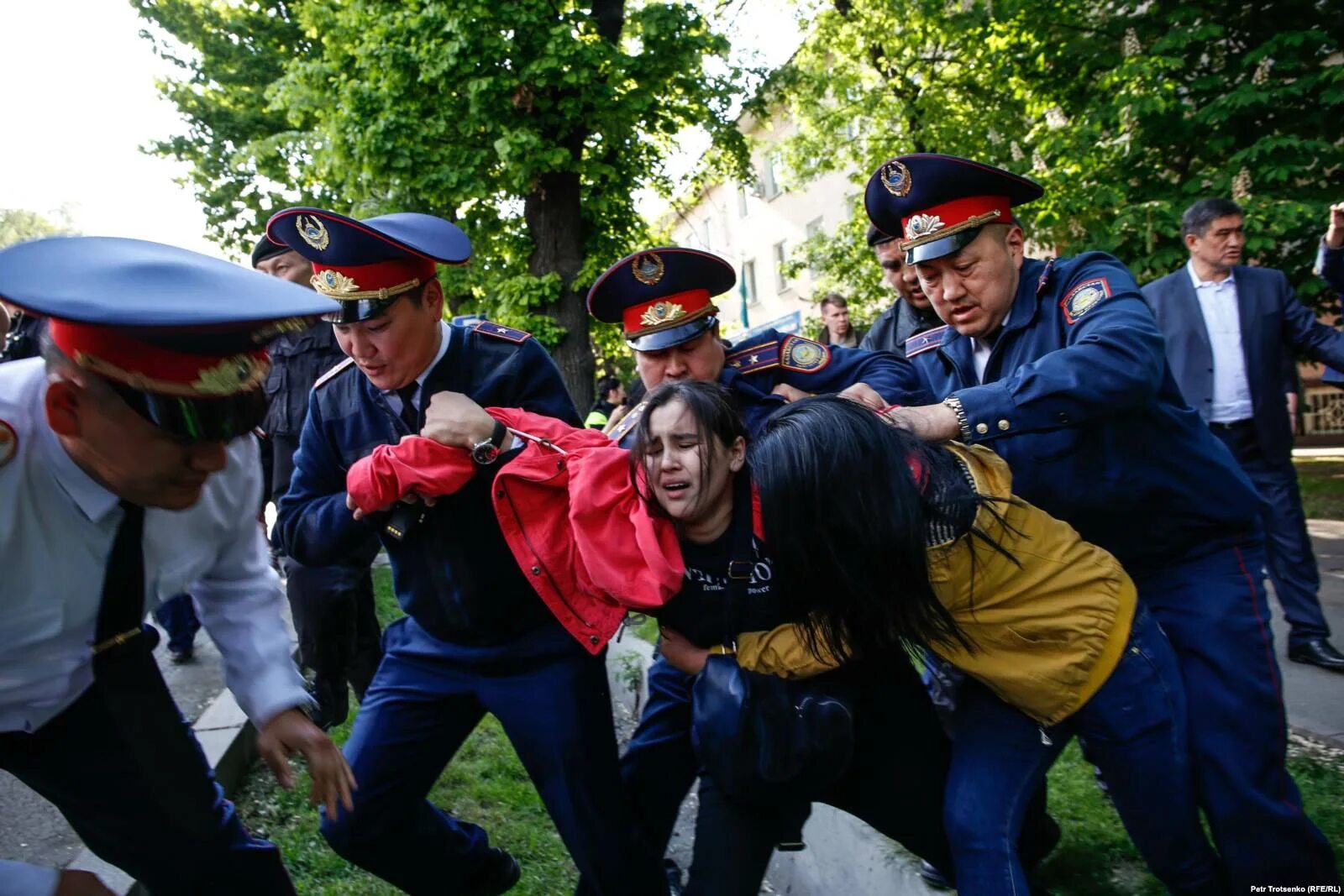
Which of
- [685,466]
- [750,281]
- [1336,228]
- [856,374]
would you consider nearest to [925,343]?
[856,374]

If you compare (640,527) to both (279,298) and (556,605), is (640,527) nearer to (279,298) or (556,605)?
(556,605)

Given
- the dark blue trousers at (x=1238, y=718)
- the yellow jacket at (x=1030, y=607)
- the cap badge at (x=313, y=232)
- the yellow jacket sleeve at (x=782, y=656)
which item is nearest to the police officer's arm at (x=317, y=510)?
the cap badge at (x=313, y=232)

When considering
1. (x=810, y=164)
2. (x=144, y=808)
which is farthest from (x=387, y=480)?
(x=810, y=164)

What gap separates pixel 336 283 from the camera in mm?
2988

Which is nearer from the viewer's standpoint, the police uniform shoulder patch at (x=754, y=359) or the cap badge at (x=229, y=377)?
the cap badge at (x=229, y=377)

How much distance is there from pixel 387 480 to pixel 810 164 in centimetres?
1537

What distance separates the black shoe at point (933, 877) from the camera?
116 inches

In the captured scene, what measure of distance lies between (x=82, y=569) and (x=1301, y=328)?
17.5 feet

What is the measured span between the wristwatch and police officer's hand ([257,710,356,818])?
0.78m

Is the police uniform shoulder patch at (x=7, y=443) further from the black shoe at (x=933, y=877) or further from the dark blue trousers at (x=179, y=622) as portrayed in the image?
the dark blue trousers at (x=179, y=622)

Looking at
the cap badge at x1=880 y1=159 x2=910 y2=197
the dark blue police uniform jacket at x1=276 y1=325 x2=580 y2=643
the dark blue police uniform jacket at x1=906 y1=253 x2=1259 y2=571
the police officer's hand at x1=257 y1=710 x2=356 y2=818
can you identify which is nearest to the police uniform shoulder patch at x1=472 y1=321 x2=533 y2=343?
the dark blue police uniform jacket at x1=276 y1=325 x2=580 y2=643

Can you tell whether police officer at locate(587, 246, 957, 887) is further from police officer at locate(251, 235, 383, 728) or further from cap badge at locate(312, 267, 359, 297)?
police officer at locate(251, 235, 383, 728)

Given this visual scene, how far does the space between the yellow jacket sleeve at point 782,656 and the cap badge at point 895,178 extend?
1249mm

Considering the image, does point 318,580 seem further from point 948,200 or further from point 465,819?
point 948,200
